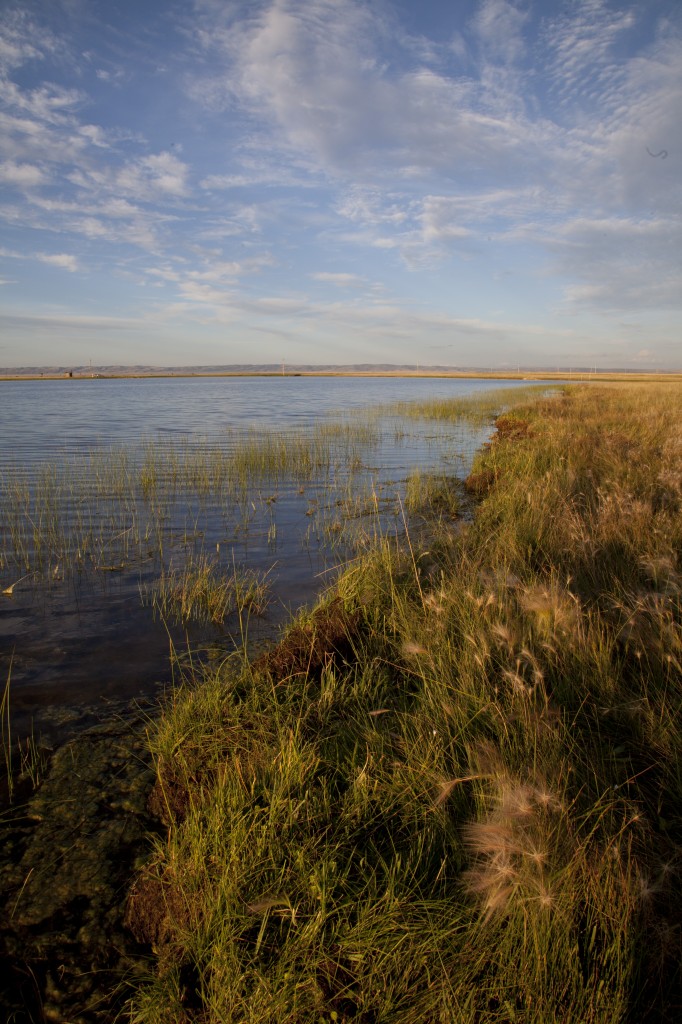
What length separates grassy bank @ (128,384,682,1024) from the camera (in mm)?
1810

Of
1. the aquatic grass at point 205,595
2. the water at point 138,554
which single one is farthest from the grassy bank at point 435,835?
the aquatic grass at point 205,595

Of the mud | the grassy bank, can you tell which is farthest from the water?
the grassy bank

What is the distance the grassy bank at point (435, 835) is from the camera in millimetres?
1810

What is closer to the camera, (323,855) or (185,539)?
(323,855)

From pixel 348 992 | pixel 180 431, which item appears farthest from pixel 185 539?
pixel 180 431

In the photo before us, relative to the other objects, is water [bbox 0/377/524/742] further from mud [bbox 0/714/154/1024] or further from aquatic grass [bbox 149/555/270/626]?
mud [bbox 0/714/154/1024]

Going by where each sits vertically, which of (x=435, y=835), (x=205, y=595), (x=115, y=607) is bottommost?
(x=115, y=607)

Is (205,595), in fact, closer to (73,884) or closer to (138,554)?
(138,554)

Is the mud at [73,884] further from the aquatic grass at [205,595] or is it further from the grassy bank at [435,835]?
the aquatic grass at [205,595]

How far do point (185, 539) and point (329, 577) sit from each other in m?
2.99

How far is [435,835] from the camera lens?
2334 millimetres

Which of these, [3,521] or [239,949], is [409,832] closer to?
[239,949]

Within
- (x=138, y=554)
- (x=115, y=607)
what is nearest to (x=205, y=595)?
(x=115, y=607)

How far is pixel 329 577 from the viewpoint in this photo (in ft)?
24.0
